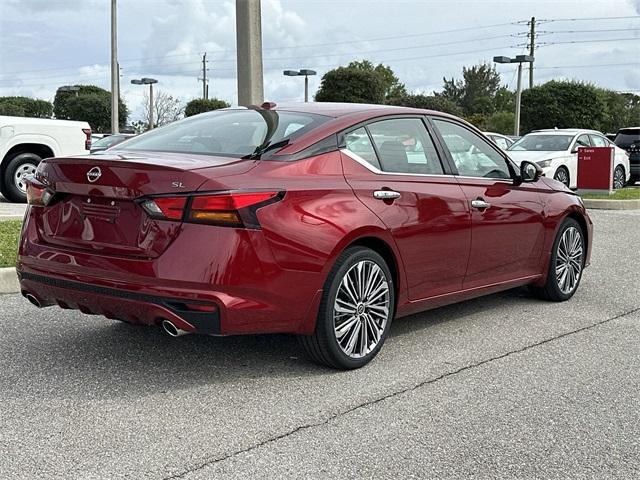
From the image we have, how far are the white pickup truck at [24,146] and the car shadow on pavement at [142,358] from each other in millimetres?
8522

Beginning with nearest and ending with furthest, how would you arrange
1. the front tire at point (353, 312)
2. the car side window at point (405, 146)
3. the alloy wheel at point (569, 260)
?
the front tire at point (353, 312), the car side window at point (405, 146), the alloy wheel at point (569, 260)

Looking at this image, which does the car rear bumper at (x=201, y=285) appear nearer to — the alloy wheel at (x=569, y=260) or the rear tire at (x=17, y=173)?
the alloy wheel at (x=569, y=260)

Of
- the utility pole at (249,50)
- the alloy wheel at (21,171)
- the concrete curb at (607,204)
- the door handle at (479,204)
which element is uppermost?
the utility pole at (249,50)

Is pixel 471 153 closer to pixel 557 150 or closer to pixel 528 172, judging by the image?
pixel 528 172

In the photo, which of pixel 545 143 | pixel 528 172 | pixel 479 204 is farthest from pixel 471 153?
pixel 545 143

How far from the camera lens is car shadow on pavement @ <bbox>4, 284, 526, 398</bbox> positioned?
4422 millimetres

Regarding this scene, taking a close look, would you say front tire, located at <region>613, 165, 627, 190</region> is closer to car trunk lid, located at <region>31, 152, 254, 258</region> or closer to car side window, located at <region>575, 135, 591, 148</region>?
car side window, located at <region>575, 135, 591, 148</region>

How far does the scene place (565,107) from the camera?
4562 cm

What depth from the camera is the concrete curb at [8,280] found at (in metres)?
6.61

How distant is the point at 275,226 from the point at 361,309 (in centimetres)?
86

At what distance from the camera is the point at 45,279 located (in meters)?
4.50

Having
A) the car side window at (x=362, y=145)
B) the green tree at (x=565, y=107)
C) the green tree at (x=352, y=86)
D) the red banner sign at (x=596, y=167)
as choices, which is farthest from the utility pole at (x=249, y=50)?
the green tree at (x=565, y=107)

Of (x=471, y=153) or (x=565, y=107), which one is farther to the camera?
(x=565, y=107)

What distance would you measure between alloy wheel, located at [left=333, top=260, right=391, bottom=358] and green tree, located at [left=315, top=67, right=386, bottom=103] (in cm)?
4040
